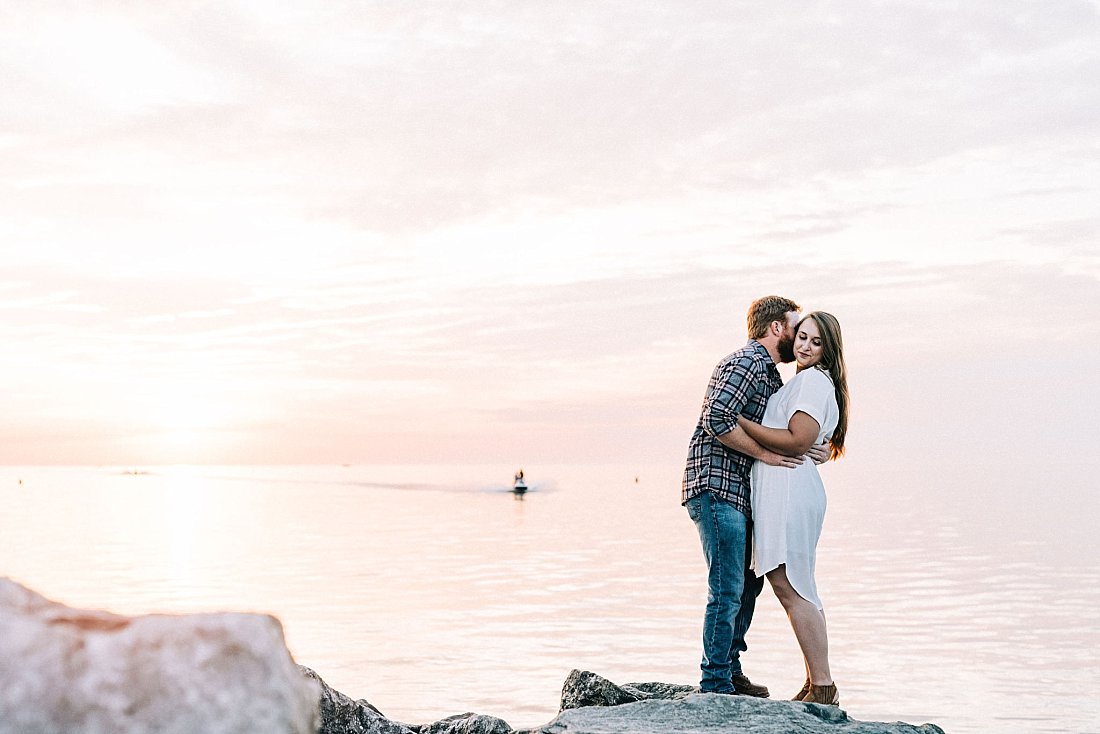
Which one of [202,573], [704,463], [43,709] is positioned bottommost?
[202,573]

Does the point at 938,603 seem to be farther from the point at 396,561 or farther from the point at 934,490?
the point at 934,490

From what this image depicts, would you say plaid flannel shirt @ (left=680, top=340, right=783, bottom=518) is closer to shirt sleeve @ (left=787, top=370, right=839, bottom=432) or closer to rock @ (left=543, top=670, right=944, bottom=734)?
shirt sleeve @ (left=787, top=370, right=839, bottom=432)

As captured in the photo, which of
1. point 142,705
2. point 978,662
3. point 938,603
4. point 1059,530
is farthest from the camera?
point 1059,530

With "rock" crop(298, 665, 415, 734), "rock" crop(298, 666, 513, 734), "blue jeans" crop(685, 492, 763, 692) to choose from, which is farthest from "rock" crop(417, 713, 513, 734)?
"blue jeans" crop(685, 492, 763, 692)

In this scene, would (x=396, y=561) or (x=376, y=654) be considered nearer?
(x=376, y=654)

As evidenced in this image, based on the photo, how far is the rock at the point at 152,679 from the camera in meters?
2.92

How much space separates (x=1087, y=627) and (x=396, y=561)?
21336mm

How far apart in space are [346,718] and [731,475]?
292 centimetres

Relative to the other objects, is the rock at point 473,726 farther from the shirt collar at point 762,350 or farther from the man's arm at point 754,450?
the shirt collar at point 762,350

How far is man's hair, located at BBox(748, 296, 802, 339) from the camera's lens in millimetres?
7777

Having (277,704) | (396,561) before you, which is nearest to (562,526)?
(396,561)

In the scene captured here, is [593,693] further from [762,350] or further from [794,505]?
[762,350]

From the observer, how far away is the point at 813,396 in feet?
24.4

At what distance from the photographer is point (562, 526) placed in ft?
190
